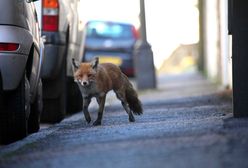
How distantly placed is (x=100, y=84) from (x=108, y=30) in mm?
12803

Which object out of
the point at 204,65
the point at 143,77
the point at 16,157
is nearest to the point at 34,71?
the point at 16,157

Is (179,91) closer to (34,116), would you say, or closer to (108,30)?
(108,30)

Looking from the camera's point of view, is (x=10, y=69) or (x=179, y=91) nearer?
(x=10, y=69)

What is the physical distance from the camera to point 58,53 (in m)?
10.9

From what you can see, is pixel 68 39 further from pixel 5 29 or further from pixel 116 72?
pixel 5 29

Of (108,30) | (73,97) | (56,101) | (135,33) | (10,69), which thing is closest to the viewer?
(10,69)

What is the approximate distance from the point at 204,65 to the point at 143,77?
341 inches

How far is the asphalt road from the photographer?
6074mm

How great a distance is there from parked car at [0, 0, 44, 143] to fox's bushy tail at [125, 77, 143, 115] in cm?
160

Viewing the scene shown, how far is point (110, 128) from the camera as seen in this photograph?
8820mm

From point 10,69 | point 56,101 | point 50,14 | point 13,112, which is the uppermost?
point 50,14

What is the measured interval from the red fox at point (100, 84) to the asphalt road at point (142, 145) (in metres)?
0.27

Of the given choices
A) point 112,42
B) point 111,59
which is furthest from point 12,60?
point 112,42

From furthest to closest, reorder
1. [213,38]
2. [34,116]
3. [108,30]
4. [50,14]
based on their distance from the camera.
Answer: [108,30] → [213,38] → [50,14] → [34,116]
